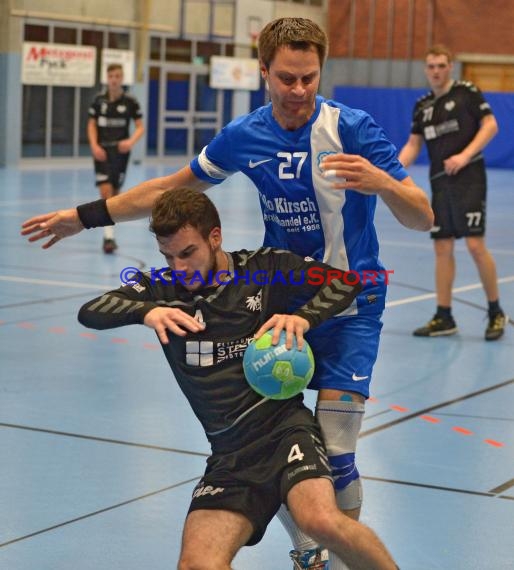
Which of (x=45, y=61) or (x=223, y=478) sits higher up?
(x=45, y=61)

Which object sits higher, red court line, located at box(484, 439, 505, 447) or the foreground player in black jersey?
the foreground player in black jersey

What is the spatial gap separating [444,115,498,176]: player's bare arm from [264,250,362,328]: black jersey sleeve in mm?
5030

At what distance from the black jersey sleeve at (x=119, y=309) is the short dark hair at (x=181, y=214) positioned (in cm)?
25

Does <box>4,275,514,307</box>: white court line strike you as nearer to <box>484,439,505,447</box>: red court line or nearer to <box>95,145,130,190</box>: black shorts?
<box>95,145,130,190</box>: black shorts

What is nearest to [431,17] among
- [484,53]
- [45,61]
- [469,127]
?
[484,53]

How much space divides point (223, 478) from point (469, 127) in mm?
5939

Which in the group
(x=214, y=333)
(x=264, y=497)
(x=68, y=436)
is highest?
(x=214, y=333)

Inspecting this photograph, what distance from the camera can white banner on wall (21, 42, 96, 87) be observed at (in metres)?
26.1

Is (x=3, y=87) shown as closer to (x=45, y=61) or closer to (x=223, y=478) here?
(x=45, y=61)

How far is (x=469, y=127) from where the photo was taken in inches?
349

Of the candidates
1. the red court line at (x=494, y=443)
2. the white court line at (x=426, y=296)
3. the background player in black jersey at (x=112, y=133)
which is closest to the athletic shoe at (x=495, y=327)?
the white court line at (x=426, y=296)

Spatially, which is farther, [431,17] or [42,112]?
[431,17]

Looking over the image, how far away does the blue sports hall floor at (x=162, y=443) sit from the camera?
4.41 meters

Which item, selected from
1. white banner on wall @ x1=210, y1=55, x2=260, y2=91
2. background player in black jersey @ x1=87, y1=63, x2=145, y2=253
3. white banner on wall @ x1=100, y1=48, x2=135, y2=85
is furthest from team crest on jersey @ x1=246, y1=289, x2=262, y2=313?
white banner on wall @ x1=210, y1=55, x2=260, y2=91
